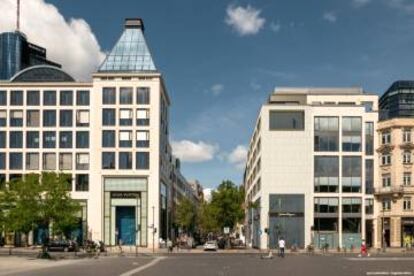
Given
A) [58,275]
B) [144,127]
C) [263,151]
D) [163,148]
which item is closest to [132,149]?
[144,127]

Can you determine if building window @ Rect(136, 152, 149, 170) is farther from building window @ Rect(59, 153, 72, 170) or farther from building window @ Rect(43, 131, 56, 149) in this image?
building window @ Rect(43, 131, 56, 149)

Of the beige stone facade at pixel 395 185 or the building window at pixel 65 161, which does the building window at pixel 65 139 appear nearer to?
the building window at pixel 65 161

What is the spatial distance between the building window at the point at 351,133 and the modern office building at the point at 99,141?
28.4m

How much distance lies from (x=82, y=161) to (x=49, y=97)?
11.3 meters

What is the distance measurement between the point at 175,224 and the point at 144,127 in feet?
149

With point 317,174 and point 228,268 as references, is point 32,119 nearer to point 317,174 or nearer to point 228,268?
point 317,174

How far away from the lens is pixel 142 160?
105 m

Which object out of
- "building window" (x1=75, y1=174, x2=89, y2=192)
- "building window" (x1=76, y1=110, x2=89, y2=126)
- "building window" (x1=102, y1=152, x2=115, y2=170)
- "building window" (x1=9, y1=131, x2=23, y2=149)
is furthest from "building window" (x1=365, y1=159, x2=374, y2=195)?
"building window" (x1=9, y1=131, x2=23, y2=149)

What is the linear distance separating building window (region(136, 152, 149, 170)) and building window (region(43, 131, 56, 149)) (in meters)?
13.2

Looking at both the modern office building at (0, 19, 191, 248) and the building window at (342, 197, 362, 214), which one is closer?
the building window at (342, 197, 362, 214)

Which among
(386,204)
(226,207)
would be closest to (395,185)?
(386,204)

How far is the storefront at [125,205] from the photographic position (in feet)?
343

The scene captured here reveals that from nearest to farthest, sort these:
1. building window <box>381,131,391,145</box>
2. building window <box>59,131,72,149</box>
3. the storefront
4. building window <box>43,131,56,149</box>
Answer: the storefront → building window <box>381,131,391,145</box> → building window <box>43,131,56,149</box> → building window <box>59,131,72,149</box>

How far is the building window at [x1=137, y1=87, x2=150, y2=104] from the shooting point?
106438 millimetres
